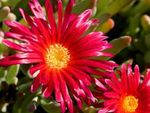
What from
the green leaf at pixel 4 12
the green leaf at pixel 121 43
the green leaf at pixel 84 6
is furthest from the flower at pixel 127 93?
the green leaf at pixel 4 12

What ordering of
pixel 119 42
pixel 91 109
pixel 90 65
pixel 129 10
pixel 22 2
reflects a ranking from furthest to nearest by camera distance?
pixel 129 10
pixel 22 2
pixel 119 42
pixel 91 109
pixel 90 65

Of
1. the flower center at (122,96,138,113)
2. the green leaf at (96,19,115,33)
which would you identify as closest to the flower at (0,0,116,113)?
the flower center at (122,96,138,113)

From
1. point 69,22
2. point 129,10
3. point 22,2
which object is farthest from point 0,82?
point 129,10

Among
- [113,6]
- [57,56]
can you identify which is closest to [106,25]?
[113,6]

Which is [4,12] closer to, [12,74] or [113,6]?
[12,74]

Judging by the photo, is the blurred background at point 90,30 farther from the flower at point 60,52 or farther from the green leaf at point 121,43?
the flower at point 60,52

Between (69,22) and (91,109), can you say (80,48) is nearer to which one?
(69,22)
